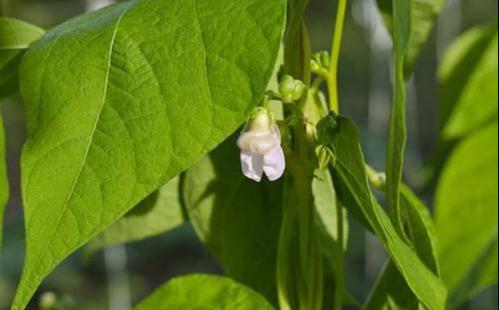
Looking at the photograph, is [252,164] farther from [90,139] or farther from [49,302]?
[49,302]

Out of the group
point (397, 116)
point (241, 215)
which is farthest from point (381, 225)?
point (241, 215)

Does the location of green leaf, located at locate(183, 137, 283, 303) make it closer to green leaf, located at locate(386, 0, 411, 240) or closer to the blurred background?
green leaf, located at locate(386, 0, 411, 240)

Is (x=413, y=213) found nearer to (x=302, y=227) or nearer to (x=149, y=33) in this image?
(x=302, y=227)

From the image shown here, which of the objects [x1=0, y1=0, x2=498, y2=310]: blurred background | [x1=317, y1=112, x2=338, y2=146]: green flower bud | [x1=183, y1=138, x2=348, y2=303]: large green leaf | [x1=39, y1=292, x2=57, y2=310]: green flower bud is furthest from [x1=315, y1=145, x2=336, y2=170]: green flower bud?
[x1=0, y1=0, x2=498, y2=310]: blurred background

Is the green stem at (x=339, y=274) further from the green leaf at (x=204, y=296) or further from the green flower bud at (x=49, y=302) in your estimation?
the green flower bud at (x=49, y=302)

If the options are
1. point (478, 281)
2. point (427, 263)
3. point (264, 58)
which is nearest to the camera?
point (264, 58)

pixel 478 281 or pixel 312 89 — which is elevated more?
pixel 312 89

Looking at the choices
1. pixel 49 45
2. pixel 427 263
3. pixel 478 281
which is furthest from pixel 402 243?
pixel 478 281
